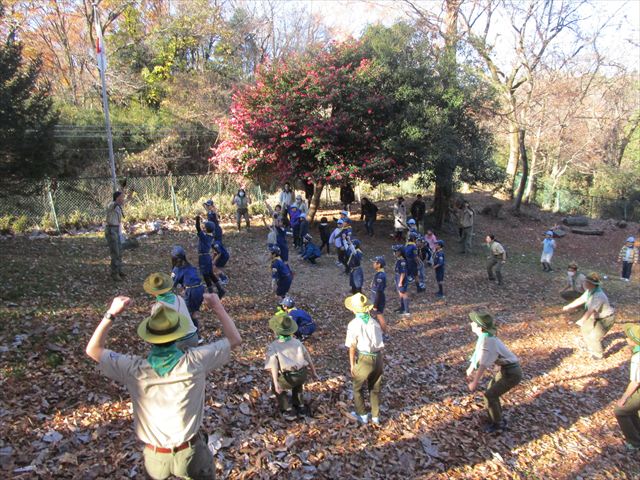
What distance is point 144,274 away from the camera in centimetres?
1091

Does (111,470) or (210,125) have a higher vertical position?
(210,125)

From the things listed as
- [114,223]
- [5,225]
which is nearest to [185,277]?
[114,223]

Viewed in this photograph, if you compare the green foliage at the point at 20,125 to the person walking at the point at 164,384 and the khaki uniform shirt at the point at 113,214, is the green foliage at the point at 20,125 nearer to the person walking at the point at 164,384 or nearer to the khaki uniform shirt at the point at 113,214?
the khaki uniform shirt at the point at 113,214

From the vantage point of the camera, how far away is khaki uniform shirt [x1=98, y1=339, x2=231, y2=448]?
3207mm

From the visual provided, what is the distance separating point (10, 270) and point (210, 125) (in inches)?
626

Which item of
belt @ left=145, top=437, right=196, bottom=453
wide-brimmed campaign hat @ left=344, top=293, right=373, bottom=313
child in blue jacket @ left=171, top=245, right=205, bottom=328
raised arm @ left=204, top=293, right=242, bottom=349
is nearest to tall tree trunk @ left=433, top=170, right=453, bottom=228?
child in blue jacket @ left=171, top=245, right=205, bottom=328

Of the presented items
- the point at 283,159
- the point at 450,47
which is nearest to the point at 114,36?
the point at 283,159

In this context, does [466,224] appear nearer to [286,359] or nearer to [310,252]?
[310,252]

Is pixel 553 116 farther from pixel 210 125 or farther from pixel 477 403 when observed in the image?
pixel 477 403

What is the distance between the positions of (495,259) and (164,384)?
12114 millimetres

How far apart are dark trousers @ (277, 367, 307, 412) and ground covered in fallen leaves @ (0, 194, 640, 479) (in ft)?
0.79

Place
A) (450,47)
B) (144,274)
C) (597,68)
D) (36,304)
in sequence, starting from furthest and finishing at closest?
(597,68)
(450,47)
(144,274)
(36,304)

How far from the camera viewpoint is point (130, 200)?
17453 millimetres

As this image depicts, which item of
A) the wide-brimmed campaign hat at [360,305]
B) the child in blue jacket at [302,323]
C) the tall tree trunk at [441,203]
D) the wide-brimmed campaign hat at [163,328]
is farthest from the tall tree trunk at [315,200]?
the wide-brimmed campaign hat at [163,328]
